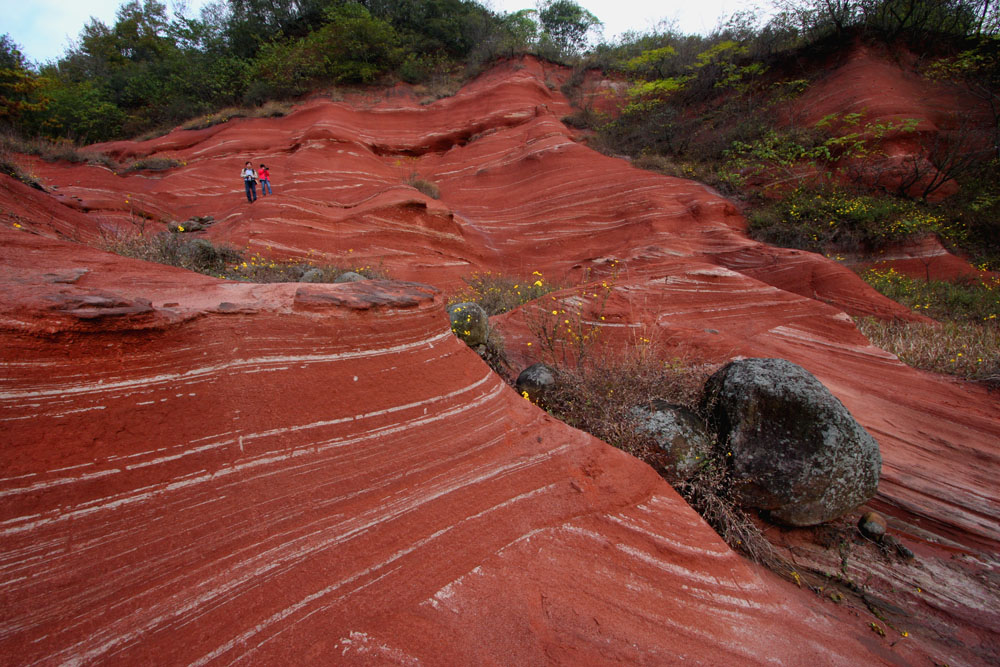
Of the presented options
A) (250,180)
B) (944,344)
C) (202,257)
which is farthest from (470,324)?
(250,180)

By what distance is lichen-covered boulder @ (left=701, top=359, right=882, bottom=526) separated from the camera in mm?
2615

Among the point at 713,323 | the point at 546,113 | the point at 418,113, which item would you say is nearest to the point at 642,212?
the point at 713,323

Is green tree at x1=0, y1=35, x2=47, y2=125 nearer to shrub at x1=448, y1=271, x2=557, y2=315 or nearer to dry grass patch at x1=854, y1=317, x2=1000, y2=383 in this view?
shrub at x1=448, y1=271, x2=557, y2=315

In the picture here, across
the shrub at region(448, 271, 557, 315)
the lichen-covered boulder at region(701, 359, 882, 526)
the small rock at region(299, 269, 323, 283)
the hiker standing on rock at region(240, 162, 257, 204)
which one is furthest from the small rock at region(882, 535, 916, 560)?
the hiker standing on rock at region(240, 162, 257, 204)

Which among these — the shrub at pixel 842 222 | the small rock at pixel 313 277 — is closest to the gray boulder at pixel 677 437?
the small rock at pixel 313 277

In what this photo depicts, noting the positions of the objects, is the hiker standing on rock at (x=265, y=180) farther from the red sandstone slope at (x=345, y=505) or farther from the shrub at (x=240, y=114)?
the red sandstone slope at (x=345, y=505)

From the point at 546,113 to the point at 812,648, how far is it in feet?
55.3

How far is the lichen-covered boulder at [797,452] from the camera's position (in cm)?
262

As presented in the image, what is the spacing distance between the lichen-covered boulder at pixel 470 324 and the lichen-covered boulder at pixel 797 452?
2535 mm

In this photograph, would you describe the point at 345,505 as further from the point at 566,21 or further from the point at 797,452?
the point at 566,21

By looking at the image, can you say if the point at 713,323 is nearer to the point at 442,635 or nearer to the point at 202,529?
the point at 442,635

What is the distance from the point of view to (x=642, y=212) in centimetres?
1009

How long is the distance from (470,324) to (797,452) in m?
3.03

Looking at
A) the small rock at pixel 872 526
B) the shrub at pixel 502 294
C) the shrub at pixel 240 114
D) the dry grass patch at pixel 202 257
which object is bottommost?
the small rock at pixel 872 526
